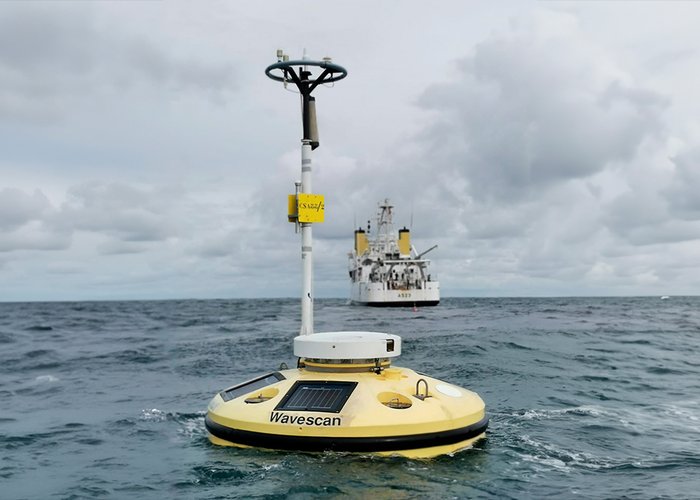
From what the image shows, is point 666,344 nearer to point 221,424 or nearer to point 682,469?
point 682,469

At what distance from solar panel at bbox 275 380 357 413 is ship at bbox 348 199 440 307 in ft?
251

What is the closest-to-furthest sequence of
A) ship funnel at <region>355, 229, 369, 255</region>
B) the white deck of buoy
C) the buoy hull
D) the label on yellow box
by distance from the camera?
the buoy hull < the white deck of buoy < the label on yellow box < ship funnel at <region>355, 229, 369, 255</region>

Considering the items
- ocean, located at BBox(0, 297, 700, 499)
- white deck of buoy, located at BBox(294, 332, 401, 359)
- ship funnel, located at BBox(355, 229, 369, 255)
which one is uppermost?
ship funnel, located at BBox(355, 229, 369, 255)

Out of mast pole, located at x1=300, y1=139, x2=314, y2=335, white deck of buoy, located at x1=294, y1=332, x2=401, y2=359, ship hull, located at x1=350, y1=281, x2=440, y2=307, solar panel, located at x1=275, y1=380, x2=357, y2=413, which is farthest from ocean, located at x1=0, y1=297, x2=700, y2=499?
ship hull, located at x1=350, y1=281, x2=440, y2=307

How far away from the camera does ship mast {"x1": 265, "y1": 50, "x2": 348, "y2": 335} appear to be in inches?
540

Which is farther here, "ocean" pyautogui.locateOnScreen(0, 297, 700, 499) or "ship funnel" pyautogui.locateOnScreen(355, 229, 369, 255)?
"ship funnel" pyautogui.locateOnScreen(355, 229, 369, 255)

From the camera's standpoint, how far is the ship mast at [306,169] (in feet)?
45.0

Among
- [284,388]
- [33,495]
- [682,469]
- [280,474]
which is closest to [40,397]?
[33,495]

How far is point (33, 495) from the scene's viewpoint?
1002 cm

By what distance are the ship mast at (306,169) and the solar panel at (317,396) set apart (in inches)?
102

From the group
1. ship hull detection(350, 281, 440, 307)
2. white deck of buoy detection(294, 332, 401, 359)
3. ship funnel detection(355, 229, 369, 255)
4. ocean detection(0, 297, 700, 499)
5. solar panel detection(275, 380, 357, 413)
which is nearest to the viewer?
ocean detection(0, 297, 700, 499)

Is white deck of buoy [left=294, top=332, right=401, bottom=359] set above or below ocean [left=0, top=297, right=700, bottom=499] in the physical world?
above

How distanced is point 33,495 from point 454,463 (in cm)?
679

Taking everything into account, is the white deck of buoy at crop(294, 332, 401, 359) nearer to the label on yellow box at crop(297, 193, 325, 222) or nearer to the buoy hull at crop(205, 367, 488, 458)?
the buoy hull at crop(205, 367, 488, 458)
